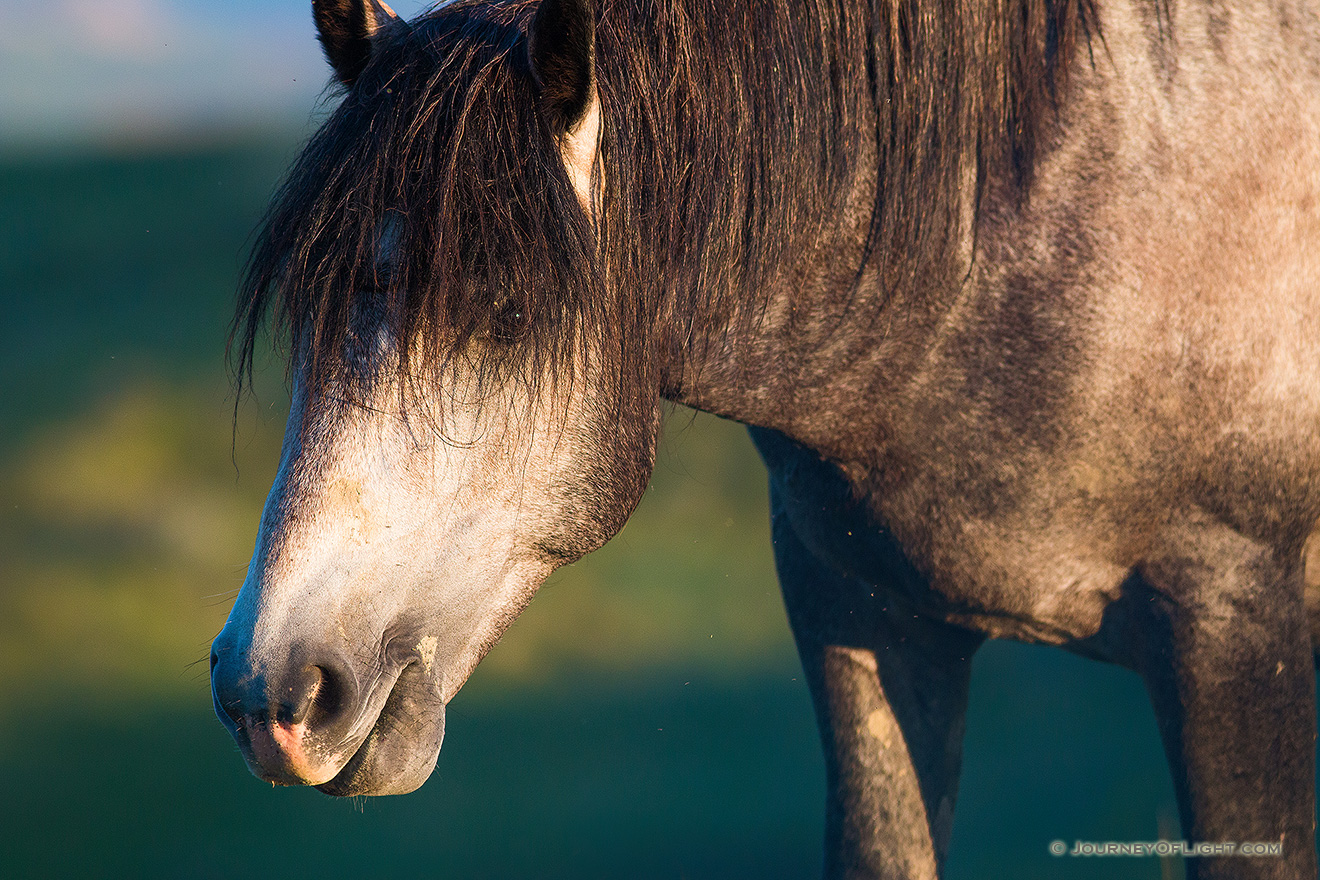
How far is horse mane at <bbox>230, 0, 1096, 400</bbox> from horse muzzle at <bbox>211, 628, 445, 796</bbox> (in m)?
0.29

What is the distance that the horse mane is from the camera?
1.04m

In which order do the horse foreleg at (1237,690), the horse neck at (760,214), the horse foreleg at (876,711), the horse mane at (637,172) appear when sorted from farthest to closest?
1. the horse foreleg at (876,711)
2. the horse foreleg at (1237,690)
3. the horse neck at (760,214)
4. the horse mane at (637,172)

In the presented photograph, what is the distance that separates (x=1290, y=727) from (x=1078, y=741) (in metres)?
2.38

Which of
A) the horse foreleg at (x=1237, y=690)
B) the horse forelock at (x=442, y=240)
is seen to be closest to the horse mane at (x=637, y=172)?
the horse forelock at (x=442, y=240)

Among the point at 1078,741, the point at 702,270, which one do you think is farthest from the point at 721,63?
the point at 1078,741

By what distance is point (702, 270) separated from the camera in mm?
1216

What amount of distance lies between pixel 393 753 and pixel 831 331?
0.75 meters

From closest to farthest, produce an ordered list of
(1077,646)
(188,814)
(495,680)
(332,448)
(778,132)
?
1. (332,448)
2. (778,132)
3. (1077,646)
4. (188,814)
5. (495,680)

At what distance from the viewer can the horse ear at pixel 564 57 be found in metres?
1.03

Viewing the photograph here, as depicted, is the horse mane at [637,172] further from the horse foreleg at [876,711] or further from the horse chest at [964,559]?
the horse foreleg at [876,711]

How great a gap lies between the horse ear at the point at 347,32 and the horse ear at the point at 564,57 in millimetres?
261

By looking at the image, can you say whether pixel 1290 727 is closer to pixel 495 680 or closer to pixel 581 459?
pixel 581 459

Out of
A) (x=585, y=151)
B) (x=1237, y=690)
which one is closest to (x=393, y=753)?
(x=585, y=151)

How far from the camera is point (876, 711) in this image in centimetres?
176
